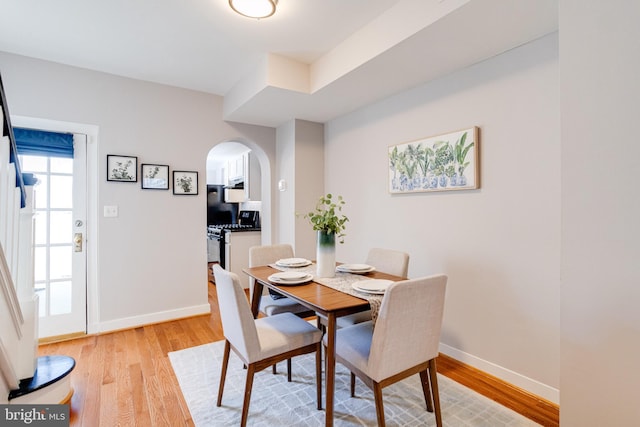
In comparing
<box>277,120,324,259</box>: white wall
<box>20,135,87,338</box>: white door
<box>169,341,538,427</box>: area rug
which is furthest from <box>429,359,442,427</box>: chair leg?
<box>20,135,87,338</box>: white door

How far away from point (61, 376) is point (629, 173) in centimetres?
290

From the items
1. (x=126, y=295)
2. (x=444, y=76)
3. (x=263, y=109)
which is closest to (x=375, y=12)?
(x=444, y=76)

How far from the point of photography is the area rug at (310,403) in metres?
1.70

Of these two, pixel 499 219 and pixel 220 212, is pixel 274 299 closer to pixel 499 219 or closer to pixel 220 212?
pixel 499 219

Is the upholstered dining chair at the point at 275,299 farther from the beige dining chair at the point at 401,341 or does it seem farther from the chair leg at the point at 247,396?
the beige dining chair at the point at 401,341

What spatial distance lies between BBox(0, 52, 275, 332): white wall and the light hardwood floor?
35cm

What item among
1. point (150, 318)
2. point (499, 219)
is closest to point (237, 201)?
point (150, 318)

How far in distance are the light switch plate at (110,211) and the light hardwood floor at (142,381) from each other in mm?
1137

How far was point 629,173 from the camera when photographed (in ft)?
3.72

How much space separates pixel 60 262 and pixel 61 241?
0.65 feet

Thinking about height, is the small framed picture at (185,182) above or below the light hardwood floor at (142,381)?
above

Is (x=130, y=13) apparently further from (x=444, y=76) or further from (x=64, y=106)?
(x=444, y=76)

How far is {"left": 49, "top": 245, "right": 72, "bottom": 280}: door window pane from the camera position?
9.55 ft

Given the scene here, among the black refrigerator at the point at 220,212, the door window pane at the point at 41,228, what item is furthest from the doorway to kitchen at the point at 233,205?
the door window pane at the point at 41,228
